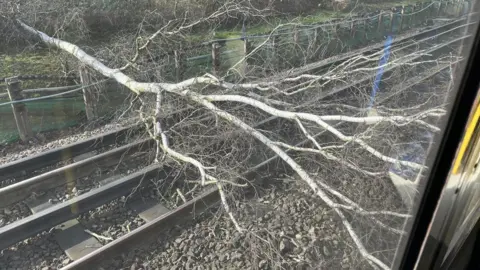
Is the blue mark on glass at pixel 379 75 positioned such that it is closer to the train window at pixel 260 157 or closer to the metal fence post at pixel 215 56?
the train window at pixel 260 157

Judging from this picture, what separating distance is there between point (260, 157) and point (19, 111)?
13.3 feet

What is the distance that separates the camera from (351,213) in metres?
3.50

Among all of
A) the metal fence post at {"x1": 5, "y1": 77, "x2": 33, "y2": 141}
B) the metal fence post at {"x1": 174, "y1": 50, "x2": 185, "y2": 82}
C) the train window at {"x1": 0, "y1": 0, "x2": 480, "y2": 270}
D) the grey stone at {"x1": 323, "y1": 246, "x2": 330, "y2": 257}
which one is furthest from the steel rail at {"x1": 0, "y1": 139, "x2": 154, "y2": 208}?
the grey stone at {"x1": 323, "y1": 246, "x2": 330, "y2": 257}

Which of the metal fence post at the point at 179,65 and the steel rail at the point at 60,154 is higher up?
the metal fence post at the point at 179,65

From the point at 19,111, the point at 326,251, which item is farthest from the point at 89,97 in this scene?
the point at 326,251

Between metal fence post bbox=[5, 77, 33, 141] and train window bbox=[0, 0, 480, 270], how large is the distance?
0.10 feet

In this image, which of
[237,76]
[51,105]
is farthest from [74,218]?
[237,76]

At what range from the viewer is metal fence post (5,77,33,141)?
642cm

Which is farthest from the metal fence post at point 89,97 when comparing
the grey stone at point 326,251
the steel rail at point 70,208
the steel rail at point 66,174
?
the grey stone at point 326,251

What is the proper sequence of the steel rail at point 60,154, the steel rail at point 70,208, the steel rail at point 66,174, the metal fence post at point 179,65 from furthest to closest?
the metal fence post at point 179,65, the steel rail at point 60,154, the steel rail at point 66,174, the steel rail at point 70,208

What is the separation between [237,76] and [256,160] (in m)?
2.39

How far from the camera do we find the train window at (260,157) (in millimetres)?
1251

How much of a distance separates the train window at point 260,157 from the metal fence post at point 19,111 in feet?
0.10

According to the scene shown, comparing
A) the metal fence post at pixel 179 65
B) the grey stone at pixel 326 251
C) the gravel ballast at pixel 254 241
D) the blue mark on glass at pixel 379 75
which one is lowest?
the gravel ballast at pixel 254 241
